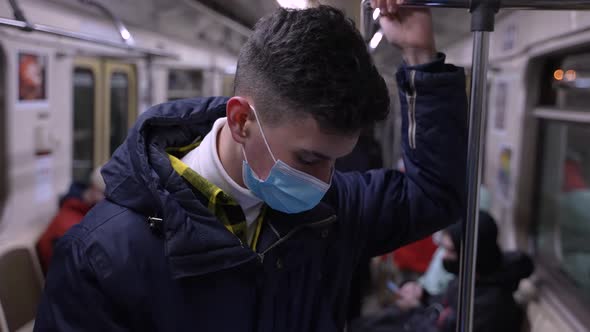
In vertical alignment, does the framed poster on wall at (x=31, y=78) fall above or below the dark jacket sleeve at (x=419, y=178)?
above

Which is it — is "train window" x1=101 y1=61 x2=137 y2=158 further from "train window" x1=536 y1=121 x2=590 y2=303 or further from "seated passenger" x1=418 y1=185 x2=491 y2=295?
"train window" x1=536 y1=121 x2=590 y2=303

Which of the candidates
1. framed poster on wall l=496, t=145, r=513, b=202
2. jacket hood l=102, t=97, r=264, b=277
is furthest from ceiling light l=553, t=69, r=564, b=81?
jacket hood l=102, t=97, r=264, b=277

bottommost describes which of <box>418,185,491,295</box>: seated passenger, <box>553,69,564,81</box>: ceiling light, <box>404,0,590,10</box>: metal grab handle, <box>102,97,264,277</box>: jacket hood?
<box>418,185,491,295</box>: seated passenger

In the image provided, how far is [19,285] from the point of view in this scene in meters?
2.01

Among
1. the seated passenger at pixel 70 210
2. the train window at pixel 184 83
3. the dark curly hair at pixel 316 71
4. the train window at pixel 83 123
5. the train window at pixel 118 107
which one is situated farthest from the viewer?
the train window at pixel 184 83

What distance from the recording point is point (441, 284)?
354 centimetres

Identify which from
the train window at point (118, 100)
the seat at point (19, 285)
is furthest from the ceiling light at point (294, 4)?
the train window at point (118, 100)

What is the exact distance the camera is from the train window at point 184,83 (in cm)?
580

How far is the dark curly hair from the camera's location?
91cm

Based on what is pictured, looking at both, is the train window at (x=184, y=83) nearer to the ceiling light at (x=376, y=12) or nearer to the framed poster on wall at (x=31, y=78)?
the framed poster on wall at (x=31, y=78)

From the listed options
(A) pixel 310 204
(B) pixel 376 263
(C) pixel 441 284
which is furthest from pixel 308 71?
(B) pixel 376 263

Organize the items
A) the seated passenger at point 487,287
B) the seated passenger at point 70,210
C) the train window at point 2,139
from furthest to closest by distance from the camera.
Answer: the train window at point 2,139 < the seated passenger at point 70,210 < the seated passenger at point 487,287

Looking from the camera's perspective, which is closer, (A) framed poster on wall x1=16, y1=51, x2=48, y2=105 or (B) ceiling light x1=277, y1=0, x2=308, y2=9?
(B) ceiling light x1=277, y1=0, x2=308, y2=9

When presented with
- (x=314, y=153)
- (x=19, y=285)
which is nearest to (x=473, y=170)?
(x=314, y=153)
